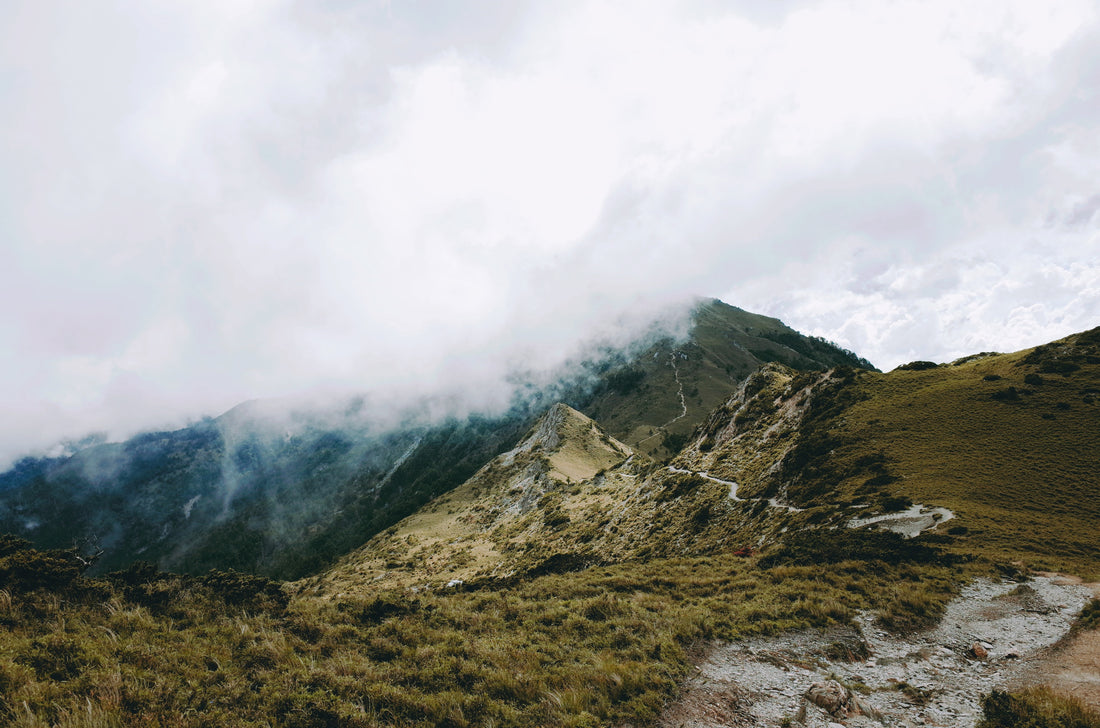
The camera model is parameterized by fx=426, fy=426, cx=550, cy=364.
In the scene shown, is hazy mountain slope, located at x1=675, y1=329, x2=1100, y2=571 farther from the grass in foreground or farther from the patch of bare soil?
the patch of bare soil

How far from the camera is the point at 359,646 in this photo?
15906 mm

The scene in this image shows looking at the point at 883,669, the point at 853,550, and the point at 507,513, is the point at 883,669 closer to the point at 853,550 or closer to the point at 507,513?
the point at 853,550

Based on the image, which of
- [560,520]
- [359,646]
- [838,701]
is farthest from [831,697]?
[560,520]

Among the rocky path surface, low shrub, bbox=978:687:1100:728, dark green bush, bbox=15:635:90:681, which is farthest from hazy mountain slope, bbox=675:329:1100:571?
dark green bush, bbox=15:635:90:681

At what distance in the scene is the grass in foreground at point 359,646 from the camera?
35.5 feet

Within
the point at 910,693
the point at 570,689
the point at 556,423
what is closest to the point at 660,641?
the point at 570,689

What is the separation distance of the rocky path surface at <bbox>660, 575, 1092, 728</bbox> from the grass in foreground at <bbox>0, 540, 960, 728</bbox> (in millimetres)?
981

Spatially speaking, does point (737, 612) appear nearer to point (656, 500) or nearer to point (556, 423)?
point (656, 500)

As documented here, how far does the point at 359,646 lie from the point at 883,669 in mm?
19494

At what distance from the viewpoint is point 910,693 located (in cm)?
1411

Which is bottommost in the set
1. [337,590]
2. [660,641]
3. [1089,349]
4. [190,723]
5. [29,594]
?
[337,590]

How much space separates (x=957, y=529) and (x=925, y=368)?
4283 centimetres

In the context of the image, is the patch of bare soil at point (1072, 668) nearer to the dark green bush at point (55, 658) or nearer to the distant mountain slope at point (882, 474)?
the distant mountain slope at point (882, 474)

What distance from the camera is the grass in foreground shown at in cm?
1083
